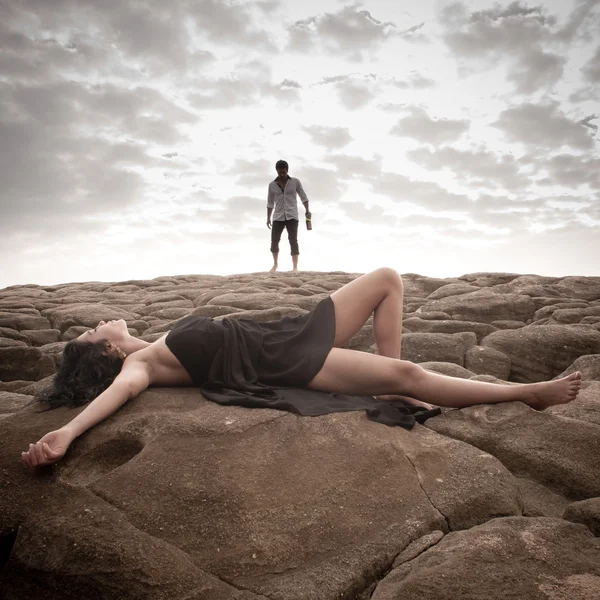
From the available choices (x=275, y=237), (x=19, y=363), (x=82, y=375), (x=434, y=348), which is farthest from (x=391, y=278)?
(x=275, y=237)

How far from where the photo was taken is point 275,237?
39.7 ft

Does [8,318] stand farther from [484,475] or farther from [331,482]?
[484,475]

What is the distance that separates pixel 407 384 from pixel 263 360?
3.56 feet

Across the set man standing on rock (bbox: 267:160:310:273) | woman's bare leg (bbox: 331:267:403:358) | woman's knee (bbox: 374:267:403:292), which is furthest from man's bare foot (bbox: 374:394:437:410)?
man standing on rock (bbox: 267:160:310:273)

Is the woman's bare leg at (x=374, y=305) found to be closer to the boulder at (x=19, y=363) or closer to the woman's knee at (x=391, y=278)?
the woman's knee at (x=391, y=278)

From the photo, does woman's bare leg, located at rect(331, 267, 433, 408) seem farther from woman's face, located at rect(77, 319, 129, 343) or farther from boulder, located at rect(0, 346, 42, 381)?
boulder, located at rect(0, 346, 42, 381)

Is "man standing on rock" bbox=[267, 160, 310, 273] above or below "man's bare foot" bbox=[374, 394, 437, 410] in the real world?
above

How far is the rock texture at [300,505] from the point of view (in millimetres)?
1775

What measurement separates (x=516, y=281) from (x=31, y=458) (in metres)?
9.63

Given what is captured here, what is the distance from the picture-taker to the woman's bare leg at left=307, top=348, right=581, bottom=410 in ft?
10.2

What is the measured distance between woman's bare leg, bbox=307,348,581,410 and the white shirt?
878 cm

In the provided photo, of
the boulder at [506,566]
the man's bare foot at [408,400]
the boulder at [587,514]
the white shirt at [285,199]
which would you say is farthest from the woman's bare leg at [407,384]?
the white shirt at [285,199]

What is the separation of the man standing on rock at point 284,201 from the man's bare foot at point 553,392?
9254mm

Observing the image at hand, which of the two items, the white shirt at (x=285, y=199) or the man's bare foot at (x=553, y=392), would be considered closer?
the man's bare foot at (x=553, y=392)
